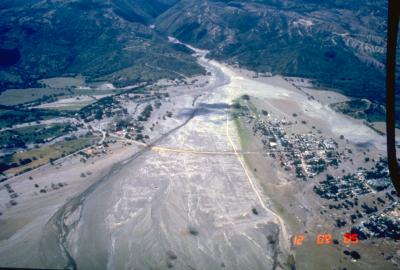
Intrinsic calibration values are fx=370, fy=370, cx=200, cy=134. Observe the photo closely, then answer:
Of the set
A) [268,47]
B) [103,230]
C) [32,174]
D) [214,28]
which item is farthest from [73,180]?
[214,28]

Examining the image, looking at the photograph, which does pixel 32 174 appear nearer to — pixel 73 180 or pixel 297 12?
pixel 73 180

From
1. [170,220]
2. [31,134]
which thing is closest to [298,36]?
[31,134]

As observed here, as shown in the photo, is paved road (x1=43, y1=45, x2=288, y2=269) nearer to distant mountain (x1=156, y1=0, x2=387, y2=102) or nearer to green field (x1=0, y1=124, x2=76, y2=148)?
green field (x1=0, y1=124, x2=76, y2=148)

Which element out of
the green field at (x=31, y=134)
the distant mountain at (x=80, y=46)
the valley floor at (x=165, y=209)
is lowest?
the green field at (x=31, y=134)

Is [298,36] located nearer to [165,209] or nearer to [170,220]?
[165,209]
